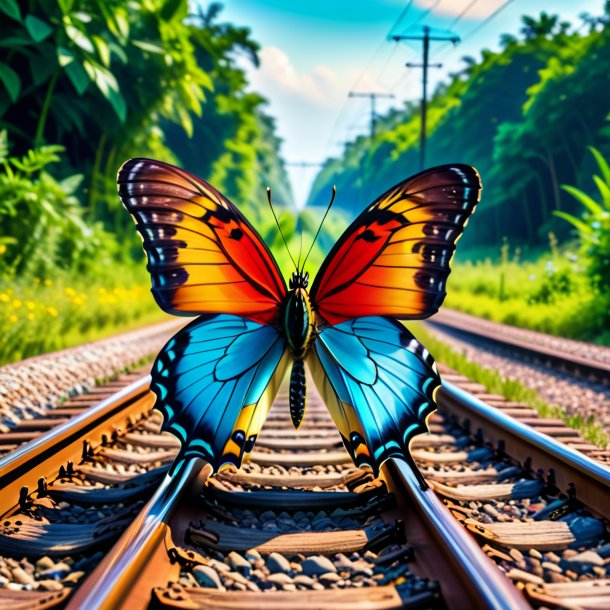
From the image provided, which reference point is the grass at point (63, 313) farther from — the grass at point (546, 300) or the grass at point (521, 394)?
the grass at point (546, 300)

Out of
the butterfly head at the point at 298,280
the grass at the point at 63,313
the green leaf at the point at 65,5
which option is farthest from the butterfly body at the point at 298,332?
the green leaf at the point at 65,5

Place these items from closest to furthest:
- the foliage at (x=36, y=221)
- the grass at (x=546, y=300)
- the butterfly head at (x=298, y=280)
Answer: the butterfly head at (x=298, y=280) < the foliage at (x=36, y=221) < the grass at (x=546, y=300)

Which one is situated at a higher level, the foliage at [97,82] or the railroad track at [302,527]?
the foliage at [97,82]

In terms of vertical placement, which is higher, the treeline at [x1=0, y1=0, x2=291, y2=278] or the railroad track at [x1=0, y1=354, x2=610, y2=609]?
the treeline at [x1=0, y1=0, x2=291, y2=278]

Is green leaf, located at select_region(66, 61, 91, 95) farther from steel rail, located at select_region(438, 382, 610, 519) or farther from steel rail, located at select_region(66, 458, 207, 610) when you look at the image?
steel rail, located at select_region(66, 458, 207, 610)

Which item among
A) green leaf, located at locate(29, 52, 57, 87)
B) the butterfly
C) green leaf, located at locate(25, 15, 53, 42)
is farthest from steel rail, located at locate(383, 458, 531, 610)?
green leaf, located at locate(29, 52, 57, 87)

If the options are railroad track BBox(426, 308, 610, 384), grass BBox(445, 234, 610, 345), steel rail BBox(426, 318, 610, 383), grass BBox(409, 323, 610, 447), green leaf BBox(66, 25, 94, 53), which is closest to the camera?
grass BBox(409, 323, 610, 447)

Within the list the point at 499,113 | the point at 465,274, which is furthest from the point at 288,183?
the point at 465,274
